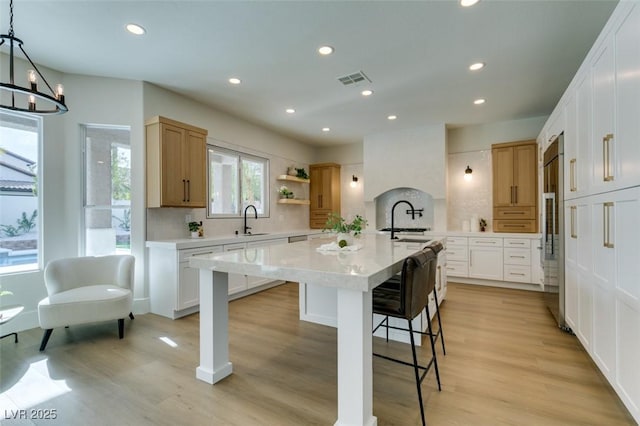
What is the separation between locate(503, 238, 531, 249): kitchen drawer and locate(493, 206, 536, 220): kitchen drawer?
46cm

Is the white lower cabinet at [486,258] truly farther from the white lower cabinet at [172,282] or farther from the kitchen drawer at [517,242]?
the white lower cabinet at [172,282]

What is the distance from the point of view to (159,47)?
9.11ft

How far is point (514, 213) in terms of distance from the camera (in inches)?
189

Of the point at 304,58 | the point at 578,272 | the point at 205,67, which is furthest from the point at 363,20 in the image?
the point at 578,272

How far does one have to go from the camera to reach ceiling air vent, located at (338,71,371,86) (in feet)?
11.0

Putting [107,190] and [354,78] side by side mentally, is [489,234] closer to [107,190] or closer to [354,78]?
[354,78]

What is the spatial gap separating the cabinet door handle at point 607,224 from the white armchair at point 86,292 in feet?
13.0

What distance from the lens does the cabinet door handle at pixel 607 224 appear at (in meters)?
1.79

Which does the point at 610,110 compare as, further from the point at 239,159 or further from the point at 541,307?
the point at 239,159

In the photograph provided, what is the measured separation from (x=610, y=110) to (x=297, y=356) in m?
2.82

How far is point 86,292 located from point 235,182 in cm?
265

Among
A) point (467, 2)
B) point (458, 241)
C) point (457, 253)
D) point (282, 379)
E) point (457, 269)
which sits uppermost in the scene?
point (467, 2)

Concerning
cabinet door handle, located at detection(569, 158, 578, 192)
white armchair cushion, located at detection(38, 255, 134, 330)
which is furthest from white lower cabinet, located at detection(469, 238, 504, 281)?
white armchair cushion, located at detection(38, 255, 134, 330)

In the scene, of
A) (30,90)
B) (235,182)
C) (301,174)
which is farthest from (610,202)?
(301,174)
